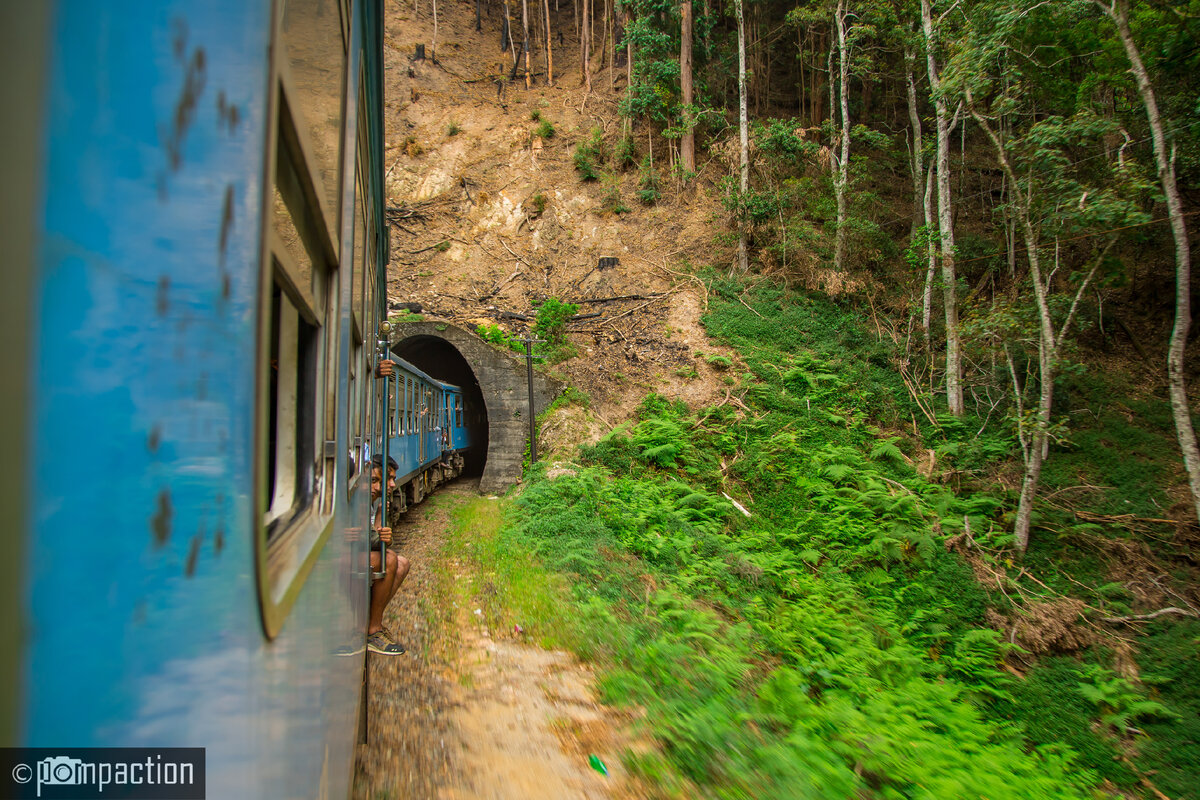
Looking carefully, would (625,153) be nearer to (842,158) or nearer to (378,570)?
(842,158)

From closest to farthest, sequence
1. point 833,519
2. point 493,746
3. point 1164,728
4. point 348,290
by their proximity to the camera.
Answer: point 348,290, point 493,746, point 1164,728, point 833,519

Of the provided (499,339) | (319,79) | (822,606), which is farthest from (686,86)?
(319,79)

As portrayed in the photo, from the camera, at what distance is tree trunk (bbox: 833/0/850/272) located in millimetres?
16688

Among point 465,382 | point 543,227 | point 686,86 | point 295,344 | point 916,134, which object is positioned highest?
point 686,86

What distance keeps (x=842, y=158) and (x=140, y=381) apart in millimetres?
20007

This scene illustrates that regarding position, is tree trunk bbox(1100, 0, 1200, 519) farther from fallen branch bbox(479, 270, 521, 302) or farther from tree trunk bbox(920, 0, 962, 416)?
fallen branch bbox(479, 270, 521, 302)

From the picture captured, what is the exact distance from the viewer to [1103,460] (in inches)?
500

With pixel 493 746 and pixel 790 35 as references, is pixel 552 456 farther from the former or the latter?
pixel 790 35

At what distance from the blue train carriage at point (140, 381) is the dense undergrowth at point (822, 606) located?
349 centimetres

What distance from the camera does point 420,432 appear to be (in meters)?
11.9

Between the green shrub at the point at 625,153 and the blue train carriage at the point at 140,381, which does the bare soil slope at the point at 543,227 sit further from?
the blue train carriage at the point at 140,381

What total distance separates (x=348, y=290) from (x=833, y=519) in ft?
33.2

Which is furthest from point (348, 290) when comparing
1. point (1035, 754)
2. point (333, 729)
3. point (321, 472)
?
point (1035, 754)

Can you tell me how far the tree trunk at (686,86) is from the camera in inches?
824
